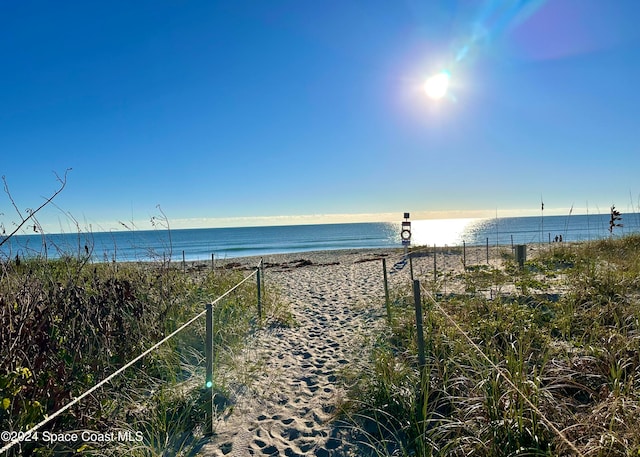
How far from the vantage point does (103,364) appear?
3604mm

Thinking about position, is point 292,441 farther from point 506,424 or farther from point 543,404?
point 543,404

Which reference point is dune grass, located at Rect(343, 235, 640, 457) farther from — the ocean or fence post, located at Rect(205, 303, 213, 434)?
the ocean

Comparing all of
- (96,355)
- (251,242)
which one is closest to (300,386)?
(96,355)

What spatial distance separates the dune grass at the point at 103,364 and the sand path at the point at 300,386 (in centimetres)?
40

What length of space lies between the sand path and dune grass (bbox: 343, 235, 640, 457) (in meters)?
0.35

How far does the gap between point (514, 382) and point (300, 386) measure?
98.9 inches

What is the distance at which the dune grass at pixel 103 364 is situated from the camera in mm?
2639

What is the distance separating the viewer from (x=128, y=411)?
320cm

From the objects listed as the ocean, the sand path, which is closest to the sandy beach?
the sand path

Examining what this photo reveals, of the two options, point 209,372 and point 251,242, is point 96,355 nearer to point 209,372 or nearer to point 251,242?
point 209,372

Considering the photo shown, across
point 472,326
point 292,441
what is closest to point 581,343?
point 472,326

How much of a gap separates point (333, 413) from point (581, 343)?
2.79 metres

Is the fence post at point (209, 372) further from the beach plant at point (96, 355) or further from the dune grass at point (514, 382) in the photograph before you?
the dune grass at point (514, 382)

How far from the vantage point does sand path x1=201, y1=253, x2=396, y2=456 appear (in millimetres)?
3088
